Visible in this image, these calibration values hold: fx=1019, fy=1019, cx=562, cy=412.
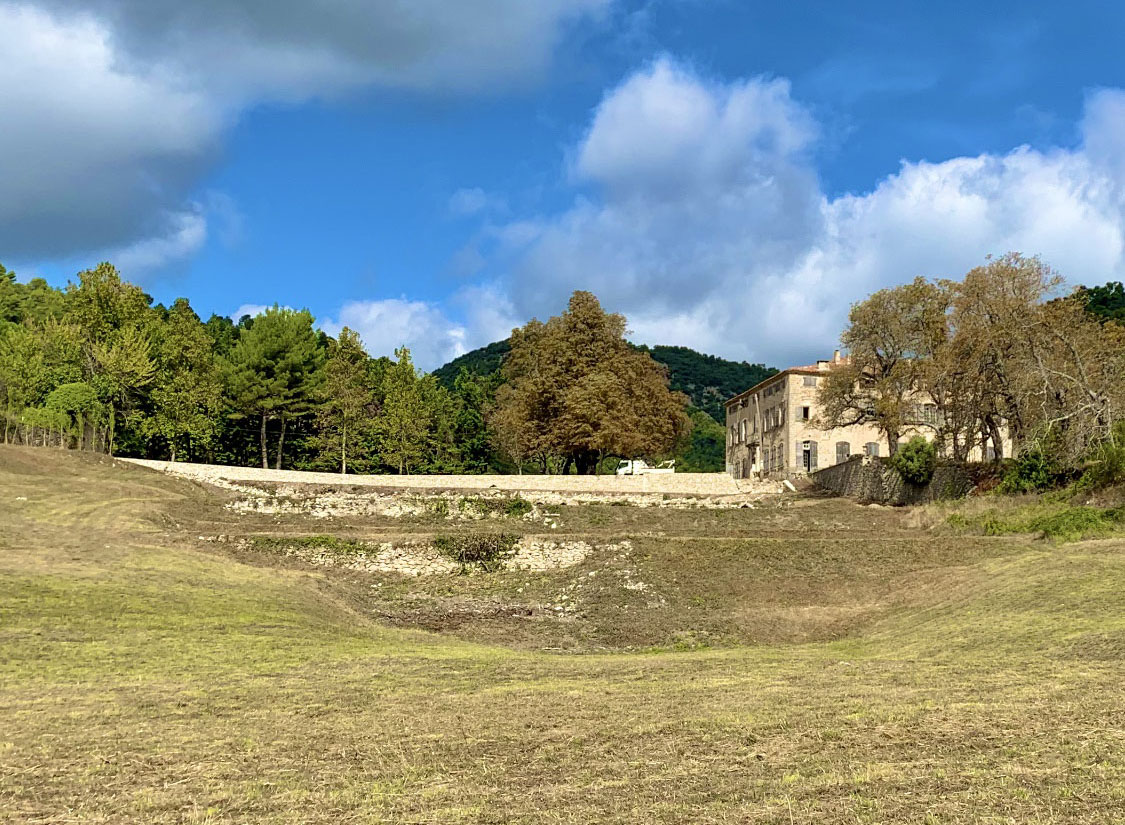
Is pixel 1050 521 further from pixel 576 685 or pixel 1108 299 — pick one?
pixel 1108 299

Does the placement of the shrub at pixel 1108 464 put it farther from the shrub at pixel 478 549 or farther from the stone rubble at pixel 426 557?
the shrub at pixel 478 549

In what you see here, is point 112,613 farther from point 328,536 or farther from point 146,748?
point 328,536

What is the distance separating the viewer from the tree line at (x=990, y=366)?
4259cm

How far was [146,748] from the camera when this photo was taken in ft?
39.9

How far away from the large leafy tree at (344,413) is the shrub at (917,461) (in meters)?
37.1

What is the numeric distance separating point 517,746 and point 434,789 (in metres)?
1.88

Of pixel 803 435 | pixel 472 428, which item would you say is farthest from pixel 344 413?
pixel 803 435

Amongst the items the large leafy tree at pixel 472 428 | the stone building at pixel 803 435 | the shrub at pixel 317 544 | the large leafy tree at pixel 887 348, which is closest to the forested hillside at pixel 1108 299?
A: the stone building at pixel 803 435

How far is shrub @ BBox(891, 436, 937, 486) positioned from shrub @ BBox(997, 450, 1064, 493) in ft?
24.9

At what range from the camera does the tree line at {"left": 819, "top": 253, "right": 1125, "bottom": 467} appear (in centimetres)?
4259

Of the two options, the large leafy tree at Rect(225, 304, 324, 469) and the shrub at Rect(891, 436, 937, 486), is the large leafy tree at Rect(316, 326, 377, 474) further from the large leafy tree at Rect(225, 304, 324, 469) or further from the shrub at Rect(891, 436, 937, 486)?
the shrub at Rect(891, 436, 937, 486)

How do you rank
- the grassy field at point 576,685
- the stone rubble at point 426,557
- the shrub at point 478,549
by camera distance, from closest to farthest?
the grassy field at point 576,685 < the stone rubble at point 426,557 < the shrub at point 478,549

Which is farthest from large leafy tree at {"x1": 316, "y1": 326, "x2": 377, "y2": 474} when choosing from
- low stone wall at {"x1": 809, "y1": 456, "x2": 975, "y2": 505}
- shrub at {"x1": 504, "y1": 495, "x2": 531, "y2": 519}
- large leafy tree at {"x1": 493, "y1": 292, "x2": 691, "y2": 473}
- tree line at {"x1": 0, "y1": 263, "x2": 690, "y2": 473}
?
low stone wall at {"x1": 809, "y1": 456, "x2": 975, "y2": 505}

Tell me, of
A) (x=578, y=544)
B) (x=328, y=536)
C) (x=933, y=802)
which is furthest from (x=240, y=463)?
(x=933, y=802)
